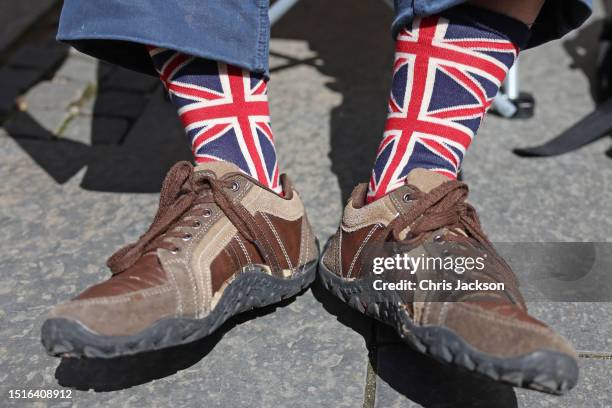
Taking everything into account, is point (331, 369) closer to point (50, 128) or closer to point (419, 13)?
point (419, 13)

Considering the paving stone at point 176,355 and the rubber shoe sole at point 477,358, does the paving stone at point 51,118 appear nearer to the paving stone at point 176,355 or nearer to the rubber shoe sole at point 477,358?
the paving stone at point 176,355

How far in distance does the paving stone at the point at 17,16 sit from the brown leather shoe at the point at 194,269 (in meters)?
1.46

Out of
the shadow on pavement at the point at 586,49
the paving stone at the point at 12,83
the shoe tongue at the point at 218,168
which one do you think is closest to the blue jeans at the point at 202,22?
the shoe tongue at the point at 218,168

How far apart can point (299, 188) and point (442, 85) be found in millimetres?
553

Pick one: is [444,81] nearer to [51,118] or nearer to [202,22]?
[202,22]

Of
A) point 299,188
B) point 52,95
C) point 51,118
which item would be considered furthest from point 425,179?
point 52,95

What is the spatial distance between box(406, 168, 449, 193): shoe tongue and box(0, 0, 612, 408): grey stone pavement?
25 centimetres

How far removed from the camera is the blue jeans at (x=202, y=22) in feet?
3.48

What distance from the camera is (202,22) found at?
107 cm

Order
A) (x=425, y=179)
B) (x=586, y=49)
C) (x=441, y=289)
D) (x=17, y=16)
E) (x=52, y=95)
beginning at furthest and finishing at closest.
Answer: (x=17, y=16) < (x=586, y=49) < (x=52, y=95) < (x=425, y=179) < (x=441, y=289)

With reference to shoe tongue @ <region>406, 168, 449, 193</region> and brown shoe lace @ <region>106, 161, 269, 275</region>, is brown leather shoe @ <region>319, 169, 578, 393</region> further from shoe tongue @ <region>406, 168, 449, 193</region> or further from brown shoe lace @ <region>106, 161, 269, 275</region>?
brown shoe lace @ <region>106, 161, 269, 275</region>

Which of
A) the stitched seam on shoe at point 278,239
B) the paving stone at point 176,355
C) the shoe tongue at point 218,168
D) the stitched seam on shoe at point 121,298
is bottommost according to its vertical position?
the paving stone at point 176,355

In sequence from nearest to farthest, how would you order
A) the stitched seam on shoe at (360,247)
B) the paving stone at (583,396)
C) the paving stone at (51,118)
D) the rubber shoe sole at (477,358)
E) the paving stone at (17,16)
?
the rubber shoe sole at (477,358) < the paving stone at (583,396) < the stitched seam on shoe at (360,247) < the paving stone at (51,118) < the paving stone at (17,16)

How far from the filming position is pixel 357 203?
1.16 m
